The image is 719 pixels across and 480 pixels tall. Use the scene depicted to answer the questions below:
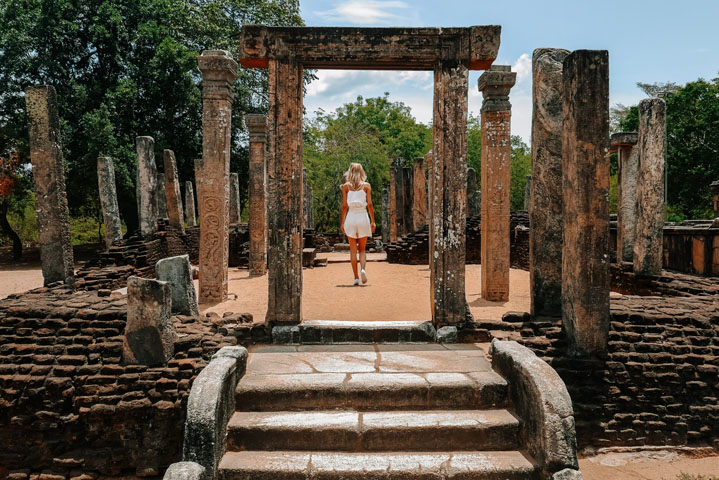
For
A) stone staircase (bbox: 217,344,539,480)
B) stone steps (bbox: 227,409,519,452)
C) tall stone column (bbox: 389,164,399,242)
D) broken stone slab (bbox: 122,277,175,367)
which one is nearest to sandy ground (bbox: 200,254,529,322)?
broken stone slab (bbox: 122,277,175,367)

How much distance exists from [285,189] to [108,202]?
8.86 meters

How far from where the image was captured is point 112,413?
4129 mm

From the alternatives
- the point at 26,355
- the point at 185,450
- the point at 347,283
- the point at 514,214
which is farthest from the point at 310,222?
the point at 185,450

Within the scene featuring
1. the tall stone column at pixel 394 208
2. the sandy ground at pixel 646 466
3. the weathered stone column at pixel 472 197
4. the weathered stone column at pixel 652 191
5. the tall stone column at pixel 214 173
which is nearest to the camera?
the sandy ground at pixel 646 466

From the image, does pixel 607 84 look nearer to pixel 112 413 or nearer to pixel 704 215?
pixel 112 413

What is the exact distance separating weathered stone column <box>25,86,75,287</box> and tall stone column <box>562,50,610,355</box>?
6125mm

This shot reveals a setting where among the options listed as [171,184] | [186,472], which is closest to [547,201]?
[186,472]

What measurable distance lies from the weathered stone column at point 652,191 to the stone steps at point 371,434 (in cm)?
615

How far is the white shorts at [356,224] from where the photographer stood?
8400mm

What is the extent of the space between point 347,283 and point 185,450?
6.58 meters

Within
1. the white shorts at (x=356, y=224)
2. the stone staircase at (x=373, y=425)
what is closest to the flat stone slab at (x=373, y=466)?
the stone staircase at (x=373, y=425)

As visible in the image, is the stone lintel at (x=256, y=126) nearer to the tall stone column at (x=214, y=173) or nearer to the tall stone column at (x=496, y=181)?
the tall stone column at (x=214, y=173)

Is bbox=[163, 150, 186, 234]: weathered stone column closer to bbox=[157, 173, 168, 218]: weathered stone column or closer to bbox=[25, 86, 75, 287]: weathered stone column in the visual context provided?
bbox=[157, 173, 168, 218]: weathered stone column

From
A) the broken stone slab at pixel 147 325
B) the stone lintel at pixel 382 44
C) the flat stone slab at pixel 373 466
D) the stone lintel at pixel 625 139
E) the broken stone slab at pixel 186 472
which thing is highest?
the stone lintel at pixel 382 44
